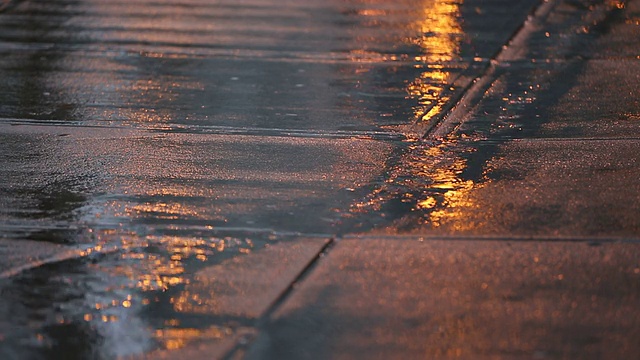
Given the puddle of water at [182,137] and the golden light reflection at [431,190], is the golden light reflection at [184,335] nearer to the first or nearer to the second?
the puddle of water at [182,137]

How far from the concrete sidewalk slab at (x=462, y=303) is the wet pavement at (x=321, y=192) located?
1cm

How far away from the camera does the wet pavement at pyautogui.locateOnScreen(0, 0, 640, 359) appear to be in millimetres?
4344

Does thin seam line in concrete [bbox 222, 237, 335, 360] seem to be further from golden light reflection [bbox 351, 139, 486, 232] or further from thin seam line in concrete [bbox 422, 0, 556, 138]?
thin seam line in concrete [bbox 422, 0, 556, 138]

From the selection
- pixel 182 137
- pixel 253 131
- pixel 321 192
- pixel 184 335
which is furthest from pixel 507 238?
pixel 182 137

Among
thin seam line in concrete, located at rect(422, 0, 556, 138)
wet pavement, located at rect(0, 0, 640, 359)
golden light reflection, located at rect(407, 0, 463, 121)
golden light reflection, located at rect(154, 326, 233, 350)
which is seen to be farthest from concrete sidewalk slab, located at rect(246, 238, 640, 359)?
golden light reflection, located at rect(407, 0, 463, 121)

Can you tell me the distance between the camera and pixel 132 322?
439 cm

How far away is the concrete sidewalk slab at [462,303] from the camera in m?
4.12

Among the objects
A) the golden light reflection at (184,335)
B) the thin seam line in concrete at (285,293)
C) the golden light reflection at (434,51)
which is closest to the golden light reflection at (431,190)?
the thin seam line in concrete at (285,293)

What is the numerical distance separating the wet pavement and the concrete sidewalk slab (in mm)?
12

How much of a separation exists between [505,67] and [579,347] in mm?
4810

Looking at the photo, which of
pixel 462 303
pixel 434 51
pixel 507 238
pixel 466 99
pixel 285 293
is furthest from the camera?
pixel 434 51

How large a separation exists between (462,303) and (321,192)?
155 cm

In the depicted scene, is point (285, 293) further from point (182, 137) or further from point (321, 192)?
point (182, 137)

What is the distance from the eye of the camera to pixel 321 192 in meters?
5.84
